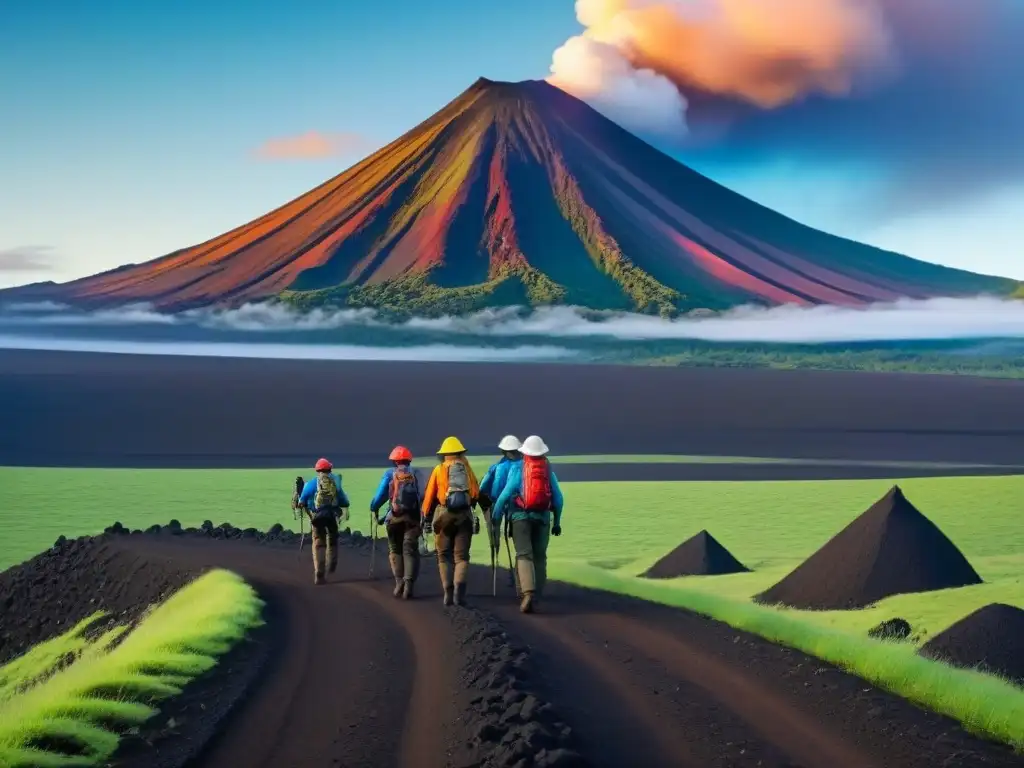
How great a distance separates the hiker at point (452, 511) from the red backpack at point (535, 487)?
26.2 inches

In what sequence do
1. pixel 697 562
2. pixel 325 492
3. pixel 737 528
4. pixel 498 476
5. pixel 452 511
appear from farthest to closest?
1. pixel 737 528
2. pixel 697 562
3. pixel 325 492
4. pixel 498 476
5. pixel 452 511

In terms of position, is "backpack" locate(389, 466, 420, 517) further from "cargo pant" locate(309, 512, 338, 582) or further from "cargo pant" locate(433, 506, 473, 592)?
"cargo pant" locate(309, 512, 338, 582)

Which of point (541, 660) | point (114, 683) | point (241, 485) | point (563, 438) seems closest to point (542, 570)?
point (541, 660)

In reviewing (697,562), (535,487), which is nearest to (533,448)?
(535,487)

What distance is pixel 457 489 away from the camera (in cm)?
1570

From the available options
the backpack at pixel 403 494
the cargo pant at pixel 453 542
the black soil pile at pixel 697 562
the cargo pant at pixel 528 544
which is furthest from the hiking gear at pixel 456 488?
the black soil pile at pixel 697 562

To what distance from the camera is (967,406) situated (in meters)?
194

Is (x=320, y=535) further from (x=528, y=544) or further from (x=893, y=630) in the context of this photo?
(x=893, y=630)

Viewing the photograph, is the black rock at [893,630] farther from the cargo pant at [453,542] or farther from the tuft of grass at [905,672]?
the cargo pant at [453,542]

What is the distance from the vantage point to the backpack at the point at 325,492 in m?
19.1

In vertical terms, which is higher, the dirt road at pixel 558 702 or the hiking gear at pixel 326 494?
the hiking gear at pixel 326 494

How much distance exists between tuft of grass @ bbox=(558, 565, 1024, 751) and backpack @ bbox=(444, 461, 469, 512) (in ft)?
11.3

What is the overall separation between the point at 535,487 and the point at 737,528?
87.4ft

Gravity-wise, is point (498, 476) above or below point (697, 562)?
above
